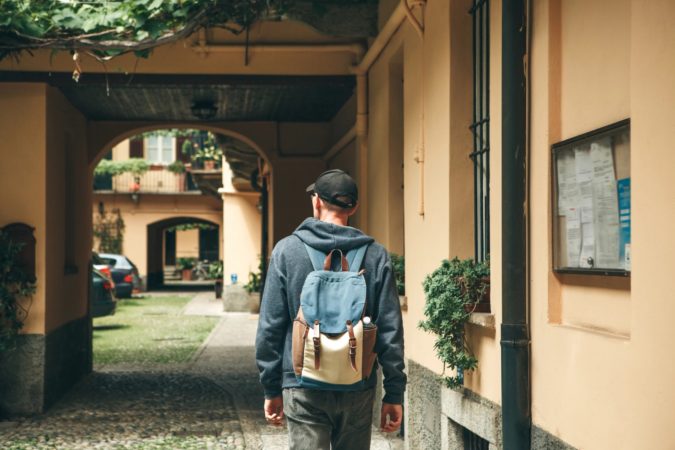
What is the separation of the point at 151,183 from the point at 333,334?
38.3 meters

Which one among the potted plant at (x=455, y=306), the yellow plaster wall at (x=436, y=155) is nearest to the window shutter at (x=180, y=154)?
the yellow plaster wall at (x=436, y=155)

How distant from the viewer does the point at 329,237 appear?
4.16 meters

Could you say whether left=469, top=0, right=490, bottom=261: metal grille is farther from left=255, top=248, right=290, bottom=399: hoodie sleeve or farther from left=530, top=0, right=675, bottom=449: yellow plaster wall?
left=255, top=248, right=290, bottom=399: hoodie sleeve

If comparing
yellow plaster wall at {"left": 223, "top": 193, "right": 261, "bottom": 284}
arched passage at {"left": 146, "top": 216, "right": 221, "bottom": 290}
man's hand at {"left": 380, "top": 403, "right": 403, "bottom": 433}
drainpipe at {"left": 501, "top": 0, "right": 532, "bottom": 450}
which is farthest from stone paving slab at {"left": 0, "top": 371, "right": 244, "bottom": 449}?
arched passage at {"left": 146, "top": 216, "right": 221, "bottom": 290}

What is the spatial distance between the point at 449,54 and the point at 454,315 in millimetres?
1729

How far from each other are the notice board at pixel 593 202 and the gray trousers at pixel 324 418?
3.55 feet

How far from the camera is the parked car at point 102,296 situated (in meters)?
19.7

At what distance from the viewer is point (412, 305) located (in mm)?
7449

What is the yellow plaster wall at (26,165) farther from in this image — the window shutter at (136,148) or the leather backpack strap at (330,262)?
the window shutter at (136,148)

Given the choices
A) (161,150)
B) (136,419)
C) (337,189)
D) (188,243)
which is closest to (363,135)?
(136,419)

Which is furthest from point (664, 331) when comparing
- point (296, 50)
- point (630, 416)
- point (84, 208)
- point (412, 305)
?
point (84, 208)

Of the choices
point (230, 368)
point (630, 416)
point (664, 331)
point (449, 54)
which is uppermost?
point (449, 54)

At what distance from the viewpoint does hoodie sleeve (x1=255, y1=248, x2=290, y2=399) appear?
13.3 feet

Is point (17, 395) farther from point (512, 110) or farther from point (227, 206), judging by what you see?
point (227, 206)
